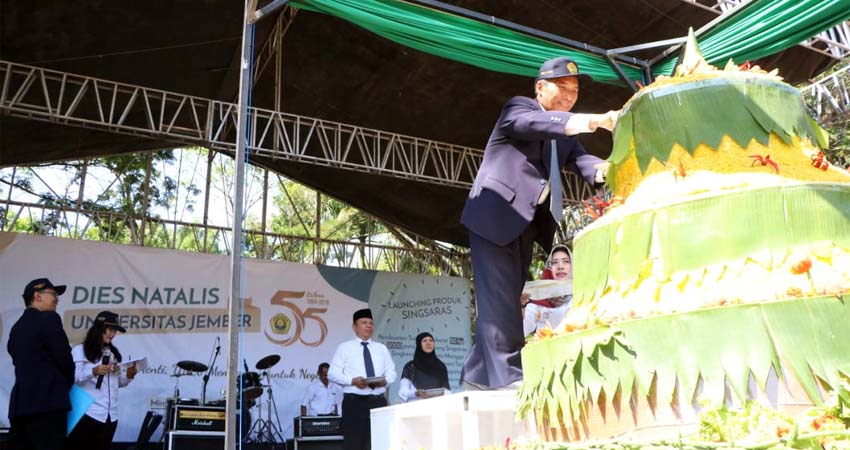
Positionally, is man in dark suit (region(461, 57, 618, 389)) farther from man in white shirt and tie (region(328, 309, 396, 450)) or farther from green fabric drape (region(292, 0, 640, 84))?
man in white shirt and tie (region(328, 309, 396, 450))

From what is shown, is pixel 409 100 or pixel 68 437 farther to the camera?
pixel 409 100

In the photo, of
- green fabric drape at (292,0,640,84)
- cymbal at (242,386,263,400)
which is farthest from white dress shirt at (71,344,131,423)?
green fabric drape at (292,0,640,84)

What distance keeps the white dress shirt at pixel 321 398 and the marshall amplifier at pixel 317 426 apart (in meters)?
1.35

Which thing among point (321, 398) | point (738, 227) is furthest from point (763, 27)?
point (321, 398)

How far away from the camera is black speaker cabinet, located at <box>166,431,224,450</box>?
6.84m

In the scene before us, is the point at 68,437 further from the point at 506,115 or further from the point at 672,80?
the point at 672,80

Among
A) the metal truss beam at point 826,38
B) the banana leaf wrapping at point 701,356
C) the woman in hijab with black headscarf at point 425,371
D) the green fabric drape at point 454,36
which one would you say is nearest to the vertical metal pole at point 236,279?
the green fabric drape at point 454,36

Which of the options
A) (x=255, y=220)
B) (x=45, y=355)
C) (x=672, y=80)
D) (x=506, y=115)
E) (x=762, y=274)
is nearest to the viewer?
(x=762, y=274)

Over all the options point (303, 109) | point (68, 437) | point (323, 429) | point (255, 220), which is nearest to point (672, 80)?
point (68, 437)

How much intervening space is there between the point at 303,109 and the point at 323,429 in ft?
13.8

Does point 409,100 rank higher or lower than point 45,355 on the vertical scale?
higher

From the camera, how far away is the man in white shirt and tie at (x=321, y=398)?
908cm

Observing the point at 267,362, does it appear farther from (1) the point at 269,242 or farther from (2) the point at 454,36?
(2) the point at 454,36

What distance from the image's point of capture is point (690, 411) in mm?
1226
